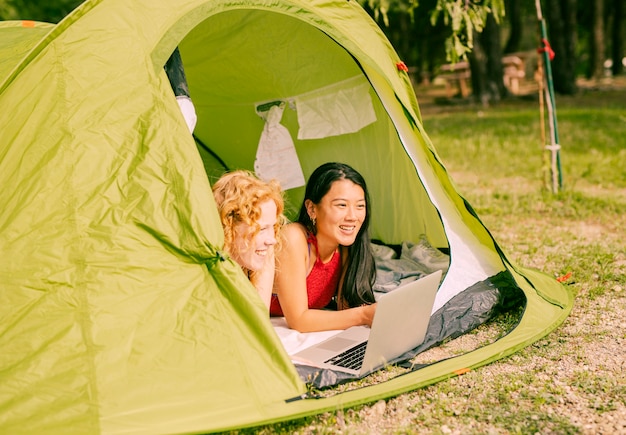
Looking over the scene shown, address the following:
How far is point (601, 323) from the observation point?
3691 millimetres

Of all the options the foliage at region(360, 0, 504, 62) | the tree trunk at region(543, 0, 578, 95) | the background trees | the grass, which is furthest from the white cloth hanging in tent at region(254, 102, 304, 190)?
the tree trunk at region(543, 0, 578, 95)

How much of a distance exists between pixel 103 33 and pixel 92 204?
27.4 inches

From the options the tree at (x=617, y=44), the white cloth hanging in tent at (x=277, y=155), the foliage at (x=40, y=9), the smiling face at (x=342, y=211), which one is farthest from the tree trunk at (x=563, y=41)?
the smiling face at (x=342, y=211)

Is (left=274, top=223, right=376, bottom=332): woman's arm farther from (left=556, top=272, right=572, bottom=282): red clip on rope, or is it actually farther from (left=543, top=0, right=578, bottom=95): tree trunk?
→ (left=543, top=0, right=578, bottom=95): tree trunk

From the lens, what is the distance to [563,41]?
1513cm

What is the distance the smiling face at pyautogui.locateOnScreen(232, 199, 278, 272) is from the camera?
3197mm

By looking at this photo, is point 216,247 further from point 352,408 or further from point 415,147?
point 415,147

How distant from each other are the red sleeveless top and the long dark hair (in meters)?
0.06

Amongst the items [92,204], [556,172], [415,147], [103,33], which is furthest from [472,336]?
[556,172]

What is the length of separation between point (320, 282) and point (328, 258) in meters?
0.13

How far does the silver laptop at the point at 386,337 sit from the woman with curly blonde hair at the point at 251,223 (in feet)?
1.17

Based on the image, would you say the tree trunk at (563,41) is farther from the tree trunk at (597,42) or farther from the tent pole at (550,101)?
the tent pole at (550,101)

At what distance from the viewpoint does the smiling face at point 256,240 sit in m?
3.20

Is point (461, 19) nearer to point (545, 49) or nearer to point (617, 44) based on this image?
point (545, 49)
